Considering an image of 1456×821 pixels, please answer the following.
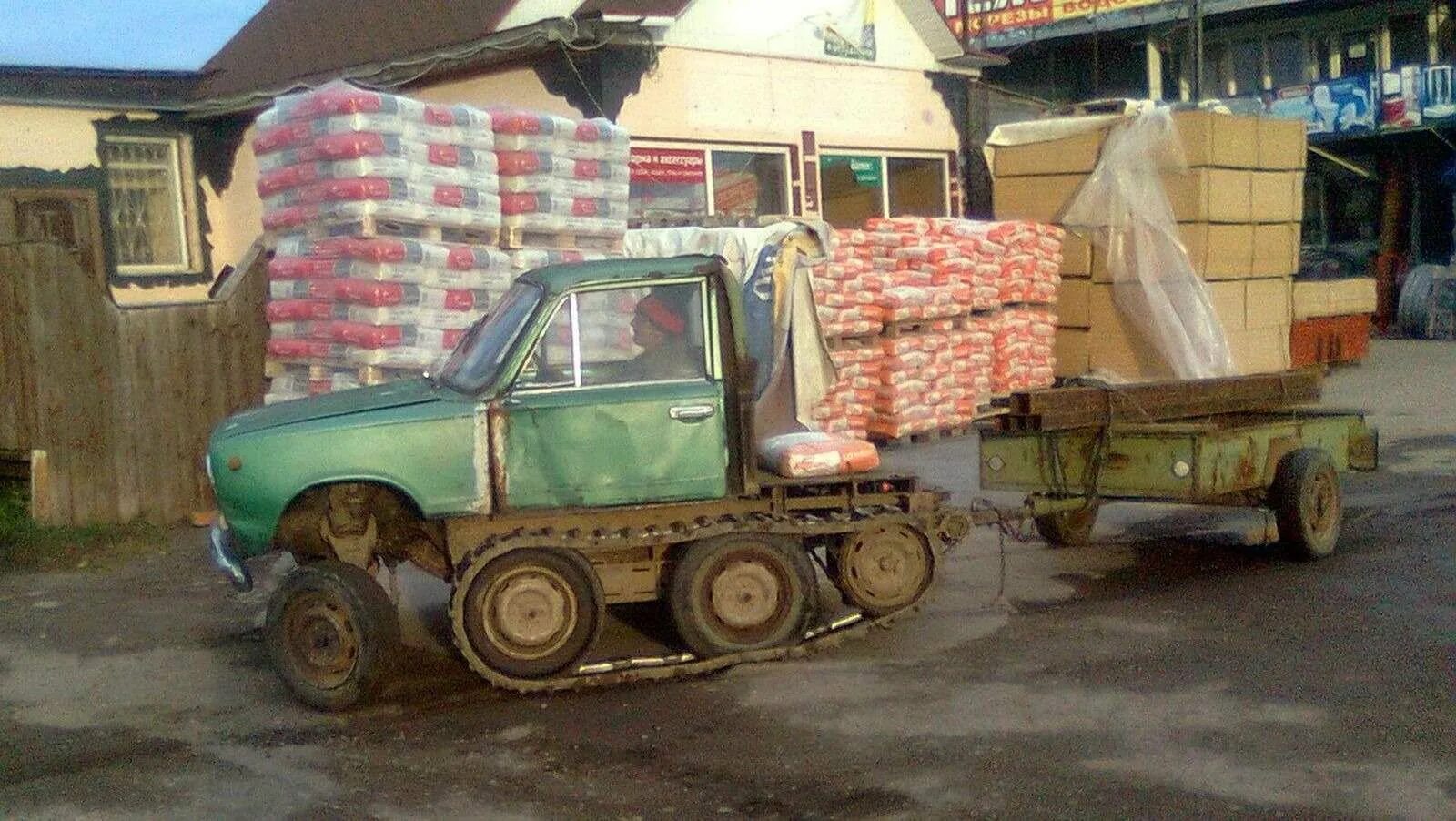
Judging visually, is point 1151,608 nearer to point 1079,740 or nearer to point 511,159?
point 1079,740

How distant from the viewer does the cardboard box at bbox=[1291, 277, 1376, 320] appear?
19.9m

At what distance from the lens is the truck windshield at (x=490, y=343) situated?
287 inches

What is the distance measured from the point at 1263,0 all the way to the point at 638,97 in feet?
66.7

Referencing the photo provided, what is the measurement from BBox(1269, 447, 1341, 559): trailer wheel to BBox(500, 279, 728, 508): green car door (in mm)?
4121

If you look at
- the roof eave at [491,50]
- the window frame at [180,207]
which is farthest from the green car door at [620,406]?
the window frame at [180,207]

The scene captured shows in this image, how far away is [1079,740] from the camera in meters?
6.21

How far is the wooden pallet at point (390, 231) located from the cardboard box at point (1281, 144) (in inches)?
427

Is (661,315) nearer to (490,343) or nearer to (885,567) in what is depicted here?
(490,343)

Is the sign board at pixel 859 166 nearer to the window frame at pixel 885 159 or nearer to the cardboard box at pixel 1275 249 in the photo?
the window frame at pixel 885 159

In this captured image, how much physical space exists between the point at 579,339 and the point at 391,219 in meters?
3.82

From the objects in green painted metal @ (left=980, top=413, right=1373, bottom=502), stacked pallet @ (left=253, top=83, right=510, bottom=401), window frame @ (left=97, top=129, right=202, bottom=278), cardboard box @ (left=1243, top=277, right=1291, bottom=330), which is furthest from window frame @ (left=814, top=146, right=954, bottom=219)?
green painted metal @ (left=980, top=413, right=1373, bottom=502)

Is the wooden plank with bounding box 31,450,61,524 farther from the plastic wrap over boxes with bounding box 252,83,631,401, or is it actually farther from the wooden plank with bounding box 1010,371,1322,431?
the wooden plank with bounding box 1010,371,1322,431

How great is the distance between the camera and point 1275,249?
18984 millimetres

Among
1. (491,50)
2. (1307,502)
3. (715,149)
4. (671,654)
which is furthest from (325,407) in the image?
(715,149)
